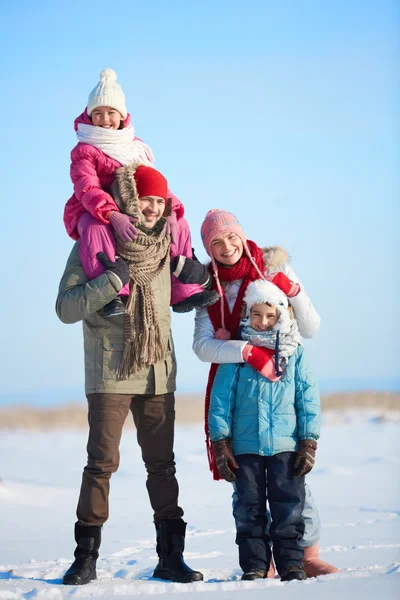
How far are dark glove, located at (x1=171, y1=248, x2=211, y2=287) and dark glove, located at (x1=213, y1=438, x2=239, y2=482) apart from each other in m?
0.79

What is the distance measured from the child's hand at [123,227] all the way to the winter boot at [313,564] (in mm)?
1761

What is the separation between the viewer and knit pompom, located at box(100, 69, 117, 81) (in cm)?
411

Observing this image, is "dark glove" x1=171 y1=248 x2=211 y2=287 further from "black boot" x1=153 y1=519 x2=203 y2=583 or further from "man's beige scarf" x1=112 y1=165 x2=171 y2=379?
"black boot" x1=153 y1=519 x2=203 y2=583

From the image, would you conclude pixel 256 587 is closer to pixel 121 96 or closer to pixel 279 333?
pixel 279 333

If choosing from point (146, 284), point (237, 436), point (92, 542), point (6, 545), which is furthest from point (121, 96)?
point (6, 545)

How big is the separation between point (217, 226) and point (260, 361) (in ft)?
2.45

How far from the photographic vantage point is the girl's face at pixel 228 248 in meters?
3.87

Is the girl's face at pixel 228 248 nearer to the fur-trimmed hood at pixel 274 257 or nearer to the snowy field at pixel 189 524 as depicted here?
the fur-trimmed hood at pixel 274 257

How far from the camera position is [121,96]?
158 inches

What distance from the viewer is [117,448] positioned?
3719 millimetres

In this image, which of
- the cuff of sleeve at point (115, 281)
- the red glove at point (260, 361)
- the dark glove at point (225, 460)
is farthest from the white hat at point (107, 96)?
the dark glove at point (225, 460)

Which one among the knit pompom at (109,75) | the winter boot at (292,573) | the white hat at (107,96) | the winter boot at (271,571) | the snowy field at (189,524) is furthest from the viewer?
the knit pompom at (109,75)

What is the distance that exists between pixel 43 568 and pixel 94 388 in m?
1.28

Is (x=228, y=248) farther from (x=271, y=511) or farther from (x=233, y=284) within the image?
(x=271, y=511)
